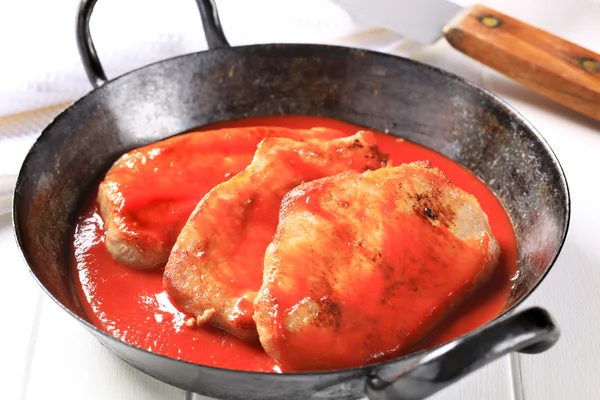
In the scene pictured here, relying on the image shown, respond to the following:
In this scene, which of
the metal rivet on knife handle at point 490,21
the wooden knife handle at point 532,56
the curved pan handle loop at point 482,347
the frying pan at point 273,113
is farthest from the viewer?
the metal rivet on knife handle at point 490,21

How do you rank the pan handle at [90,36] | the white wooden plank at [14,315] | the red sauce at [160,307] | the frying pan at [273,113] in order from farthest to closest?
1. the pan handle at [90,36]
2. the white wooden plank at [14,315]
3. the red sauce at [160,307]
4. the frying pan at [273,113]

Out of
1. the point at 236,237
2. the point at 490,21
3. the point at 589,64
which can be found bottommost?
the point at 589,64

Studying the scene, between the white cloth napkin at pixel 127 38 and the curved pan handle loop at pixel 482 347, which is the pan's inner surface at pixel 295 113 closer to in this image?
the white cloth napkin at pixel 127 38

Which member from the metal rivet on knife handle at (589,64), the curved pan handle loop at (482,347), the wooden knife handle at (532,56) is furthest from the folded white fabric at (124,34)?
the curved pan handle loop at (482,347)

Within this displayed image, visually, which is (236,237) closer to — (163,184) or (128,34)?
(163,184)

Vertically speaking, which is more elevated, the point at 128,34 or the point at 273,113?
the point at 128,34

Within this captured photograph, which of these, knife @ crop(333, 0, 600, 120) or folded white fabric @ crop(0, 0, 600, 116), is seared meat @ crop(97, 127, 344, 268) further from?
knife @ crop(333, 0, 600, 120)

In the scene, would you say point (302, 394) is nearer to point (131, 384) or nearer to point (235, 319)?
point (235, 319)

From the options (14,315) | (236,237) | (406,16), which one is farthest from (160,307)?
(406,16)

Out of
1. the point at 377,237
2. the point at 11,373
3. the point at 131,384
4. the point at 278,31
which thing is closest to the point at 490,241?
the point at 377,237
